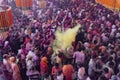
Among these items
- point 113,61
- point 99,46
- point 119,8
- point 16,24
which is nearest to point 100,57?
point 113,61

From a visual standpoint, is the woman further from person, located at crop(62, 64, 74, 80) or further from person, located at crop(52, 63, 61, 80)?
person, located at crop(62, 64, 74, 80)

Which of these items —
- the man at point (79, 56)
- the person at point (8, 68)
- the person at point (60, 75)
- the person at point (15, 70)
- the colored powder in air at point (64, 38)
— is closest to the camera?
the person at point (60, 75)

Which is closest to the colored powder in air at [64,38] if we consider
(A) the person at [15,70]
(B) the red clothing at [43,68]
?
(B) the red clothing at [43,68]

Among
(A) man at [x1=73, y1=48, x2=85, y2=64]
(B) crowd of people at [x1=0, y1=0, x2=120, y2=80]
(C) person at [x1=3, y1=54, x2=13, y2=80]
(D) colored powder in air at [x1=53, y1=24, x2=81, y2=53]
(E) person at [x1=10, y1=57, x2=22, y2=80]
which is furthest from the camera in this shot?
(D) colored powder in air at [x1=53, y1=24, x2=81, y2=53]

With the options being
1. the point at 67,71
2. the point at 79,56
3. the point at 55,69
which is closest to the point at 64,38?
the point at 79,56

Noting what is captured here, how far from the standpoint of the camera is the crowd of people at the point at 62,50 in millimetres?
9586

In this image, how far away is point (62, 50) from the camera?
35.2 ft

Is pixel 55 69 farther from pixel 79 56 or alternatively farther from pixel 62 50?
pixel 62 50

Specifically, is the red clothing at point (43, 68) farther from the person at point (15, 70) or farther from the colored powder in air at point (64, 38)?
the colored powder in air at point (64, 38)

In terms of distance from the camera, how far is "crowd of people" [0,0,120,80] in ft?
31.4

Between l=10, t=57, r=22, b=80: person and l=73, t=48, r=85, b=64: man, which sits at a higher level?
l=73, t=48, r=85, b=64: man

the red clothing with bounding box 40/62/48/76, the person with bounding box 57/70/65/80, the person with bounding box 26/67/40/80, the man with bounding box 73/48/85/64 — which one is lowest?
the person with bounding box 26/67/40/80

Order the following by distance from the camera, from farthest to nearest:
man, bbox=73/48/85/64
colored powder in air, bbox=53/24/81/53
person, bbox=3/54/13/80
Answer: colored powder in air, bbox=53/24/81/53 → man, bbox=73/48/85/64 → person, bbox=3/54/13/80

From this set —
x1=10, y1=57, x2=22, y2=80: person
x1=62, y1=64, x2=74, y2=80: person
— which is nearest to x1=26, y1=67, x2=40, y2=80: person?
x1=10, y1=57, x2=22, y2=80: person
